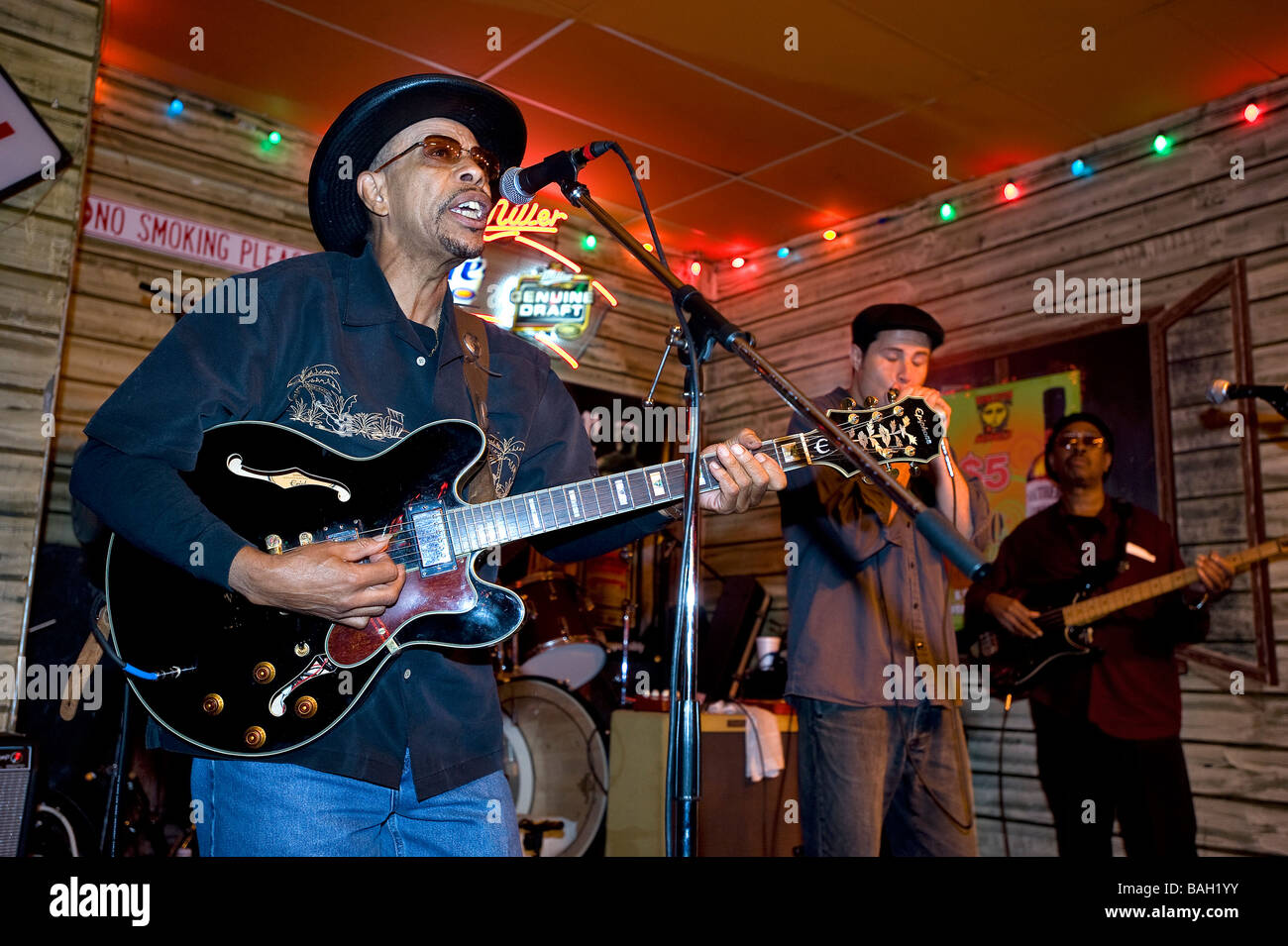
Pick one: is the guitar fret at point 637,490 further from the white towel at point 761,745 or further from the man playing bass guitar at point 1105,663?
the man playing bass guitar at point 1105,663

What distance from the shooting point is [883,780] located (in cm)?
324

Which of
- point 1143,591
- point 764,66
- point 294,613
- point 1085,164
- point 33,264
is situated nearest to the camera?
point 294,613

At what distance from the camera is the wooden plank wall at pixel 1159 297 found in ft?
16.2

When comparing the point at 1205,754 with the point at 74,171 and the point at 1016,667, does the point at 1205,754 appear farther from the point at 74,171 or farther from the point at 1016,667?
the point at 74,171

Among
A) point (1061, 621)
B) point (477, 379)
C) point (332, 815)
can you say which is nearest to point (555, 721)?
point (1061, 621)

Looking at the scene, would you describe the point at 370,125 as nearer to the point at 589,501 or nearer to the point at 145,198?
the point at 589,501

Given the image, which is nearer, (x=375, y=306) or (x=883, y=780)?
(x=375, y=306)

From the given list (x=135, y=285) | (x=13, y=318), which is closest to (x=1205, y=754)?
(x=13, y=318)

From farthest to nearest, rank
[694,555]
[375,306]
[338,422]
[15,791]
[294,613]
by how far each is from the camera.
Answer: [15,791]
[375,306]
[338,422]
[294,613]
[694,555]

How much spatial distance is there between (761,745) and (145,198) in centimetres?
449

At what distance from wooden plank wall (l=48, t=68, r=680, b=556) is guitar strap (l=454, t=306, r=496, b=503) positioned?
12.3 feet

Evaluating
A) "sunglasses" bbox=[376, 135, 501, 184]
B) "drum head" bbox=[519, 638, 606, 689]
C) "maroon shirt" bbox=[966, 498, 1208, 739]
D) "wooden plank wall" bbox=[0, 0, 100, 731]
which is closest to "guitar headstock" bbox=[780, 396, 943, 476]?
"sunglasses" bbox=[376, 135, 501, 184]
